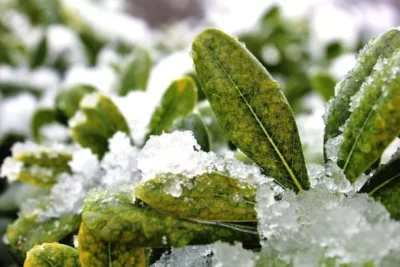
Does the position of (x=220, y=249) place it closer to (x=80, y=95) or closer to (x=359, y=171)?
(x=359, y=171)

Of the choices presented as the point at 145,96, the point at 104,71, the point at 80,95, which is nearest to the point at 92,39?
the point at 104,71

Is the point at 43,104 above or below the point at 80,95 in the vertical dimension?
above

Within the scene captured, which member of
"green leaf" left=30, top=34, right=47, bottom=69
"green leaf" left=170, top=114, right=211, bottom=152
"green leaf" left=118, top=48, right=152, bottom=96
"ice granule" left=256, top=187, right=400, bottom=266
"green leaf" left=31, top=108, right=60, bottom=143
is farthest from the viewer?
"green leaf" left=30, top=34, right=47, bottom=69

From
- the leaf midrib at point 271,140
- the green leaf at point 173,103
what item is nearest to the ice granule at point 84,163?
the green leaf at point 173,103

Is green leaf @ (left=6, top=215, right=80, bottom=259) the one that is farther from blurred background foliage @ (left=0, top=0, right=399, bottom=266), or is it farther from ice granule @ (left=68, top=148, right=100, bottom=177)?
blurred background foliage @ (left=0, top=0, right=399, bottom=266)

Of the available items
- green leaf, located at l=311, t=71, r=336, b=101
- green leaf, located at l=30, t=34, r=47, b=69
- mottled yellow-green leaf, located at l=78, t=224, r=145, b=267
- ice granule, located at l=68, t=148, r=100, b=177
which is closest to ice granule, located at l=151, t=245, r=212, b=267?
mottled yellow-green leaf, located at l=78, t=224, r=145, b=267

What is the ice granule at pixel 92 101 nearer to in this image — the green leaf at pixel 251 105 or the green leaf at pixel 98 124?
the green leaf at pixel 98 124
